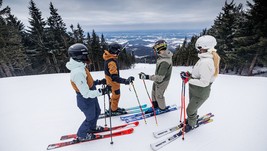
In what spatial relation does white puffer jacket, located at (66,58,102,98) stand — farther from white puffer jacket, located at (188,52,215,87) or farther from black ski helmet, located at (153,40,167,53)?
white puffer jacket, located at (188,52,215,87)

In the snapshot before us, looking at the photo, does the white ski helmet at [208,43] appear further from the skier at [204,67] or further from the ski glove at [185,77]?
the ski glove at [185,77]

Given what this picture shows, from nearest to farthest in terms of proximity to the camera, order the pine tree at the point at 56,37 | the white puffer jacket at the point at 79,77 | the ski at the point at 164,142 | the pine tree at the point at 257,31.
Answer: the white puffer jacket at the point at 79,77 < the ski at the point at 164,142 < the pine tree at the point at 257,31 < the pine tree at the point at 56,37

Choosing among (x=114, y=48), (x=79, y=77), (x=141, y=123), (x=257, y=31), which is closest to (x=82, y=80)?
(x=79, y=77)

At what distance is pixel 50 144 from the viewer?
3.18m

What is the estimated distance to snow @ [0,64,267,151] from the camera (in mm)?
3072

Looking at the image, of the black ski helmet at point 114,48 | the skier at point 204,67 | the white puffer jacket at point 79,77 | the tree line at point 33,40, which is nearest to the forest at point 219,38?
the tree line at point 33,40

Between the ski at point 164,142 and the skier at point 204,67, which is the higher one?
the skier at point 204,67

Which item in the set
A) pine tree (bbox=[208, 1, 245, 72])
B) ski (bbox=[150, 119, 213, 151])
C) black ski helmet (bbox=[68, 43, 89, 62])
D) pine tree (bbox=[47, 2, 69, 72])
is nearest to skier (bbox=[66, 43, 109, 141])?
black ski helmet (bbox=[68, 43, 89, 62])

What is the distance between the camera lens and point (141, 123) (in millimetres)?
3885

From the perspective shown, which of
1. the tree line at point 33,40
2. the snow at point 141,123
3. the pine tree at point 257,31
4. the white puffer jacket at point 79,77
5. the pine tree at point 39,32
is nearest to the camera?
the white puffer jacket at point 79,77

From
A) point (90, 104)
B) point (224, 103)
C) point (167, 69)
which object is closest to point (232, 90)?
point (224, 103)

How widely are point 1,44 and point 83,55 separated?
18723 mm

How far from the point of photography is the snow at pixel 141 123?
3072mm

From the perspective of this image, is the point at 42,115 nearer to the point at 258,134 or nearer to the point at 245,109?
the point at 258,134
